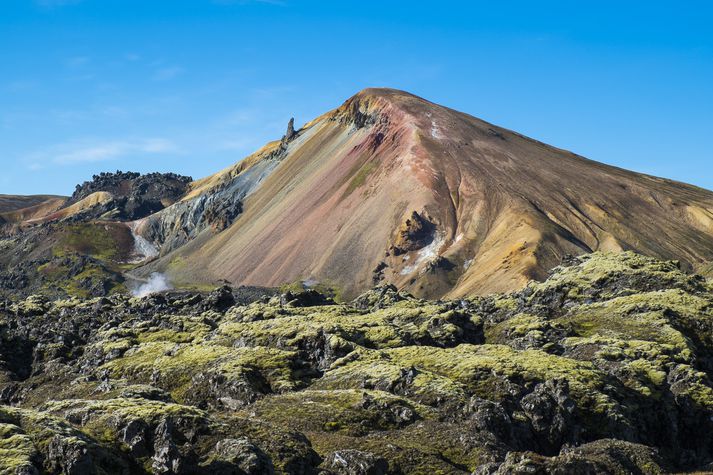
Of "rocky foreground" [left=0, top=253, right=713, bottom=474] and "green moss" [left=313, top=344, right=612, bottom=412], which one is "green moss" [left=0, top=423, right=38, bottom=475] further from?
"green moss" [left=313, top=344, right=612, bottom=412]

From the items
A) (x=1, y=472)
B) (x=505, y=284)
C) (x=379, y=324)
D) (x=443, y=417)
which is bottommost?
(x=1, y=472)

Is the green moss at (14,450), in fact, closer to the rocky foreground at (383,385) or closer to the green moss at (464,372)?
the rocky foreground at (383,385)

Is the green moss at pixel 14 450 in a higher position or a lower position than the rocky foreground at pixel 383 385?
lower

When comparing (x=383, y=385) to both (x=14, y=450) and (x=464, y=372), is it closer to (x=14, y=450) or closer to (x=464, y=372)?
(x=464, y=372)

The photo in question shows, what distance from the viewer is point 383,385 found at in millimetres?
67375

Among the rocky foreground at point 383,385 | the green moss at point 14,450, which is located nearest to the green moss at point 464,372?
the rocky foreground at point 383,385

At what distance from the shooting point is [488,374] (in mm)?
69312

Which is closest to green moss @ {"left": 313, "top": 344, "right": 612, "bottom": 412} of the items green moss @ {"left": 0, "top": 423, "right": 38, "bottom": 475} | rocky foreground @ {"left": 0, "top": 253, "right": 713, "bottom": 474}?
rocky foreground @ {"left": 0, "top": 253, "right": 713, "bottom": 474}

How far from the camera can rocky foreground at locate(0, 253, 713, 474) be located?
149ft

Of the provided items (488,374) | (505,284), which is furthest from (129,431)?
(505,284)

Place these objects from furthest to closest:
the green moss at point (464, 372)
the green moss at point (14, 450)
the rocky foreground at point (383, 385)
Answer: the green moss at point (464, 372)
the rocky foreground at point (383, 385)
the green moss at point (14, 450)

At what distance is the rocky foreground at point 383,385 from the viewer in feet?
149

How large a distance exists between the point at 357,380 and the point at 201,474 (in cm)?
2835

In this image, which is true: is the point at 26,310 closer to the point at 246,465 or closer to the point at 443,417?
the point at 443,417
